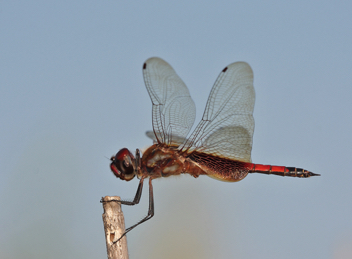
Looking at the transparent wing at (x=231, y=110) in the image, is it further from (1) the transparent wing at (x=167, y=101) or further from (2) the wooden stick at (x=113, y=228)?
(2) the wooden stick at (x=113, y=228)

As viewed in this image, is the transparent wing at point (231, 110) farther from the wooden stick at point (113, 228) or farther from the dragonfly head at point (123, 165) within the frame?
the wooden stick at point (113, 228)

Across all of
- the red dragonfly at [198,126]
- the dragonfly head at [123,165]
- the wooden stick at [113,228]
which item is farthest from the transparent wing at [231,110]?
the wooden stick at [113,228]

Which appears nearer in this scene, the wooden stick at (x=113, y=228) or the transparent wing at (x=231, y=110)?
the wooden stick at (x=113, y=228)

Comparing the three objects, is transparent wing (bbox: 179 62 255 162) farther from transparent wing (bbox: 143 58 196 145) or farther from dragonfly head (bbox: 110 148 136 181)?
dragonfly head (bbox: 110 148 136 181)

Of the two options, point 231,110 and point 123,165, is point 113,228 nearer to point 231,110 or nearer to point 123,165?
point 123,165

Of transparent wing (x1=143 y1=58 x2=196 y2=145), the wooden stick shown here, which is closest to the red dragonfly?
transparent wing (x1=143 y1=58 x2=196 y2=145)

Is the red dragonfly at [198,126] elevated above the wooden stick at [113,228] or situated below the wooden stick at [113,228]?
above

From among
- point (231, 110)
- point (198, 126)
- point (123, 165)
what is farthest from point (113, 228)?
point (231, 110)

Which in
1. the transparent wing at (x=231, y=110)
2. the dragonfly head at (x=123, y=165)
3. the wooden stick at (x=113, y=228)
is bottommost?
the wooden stick at (x=113, y=228)
